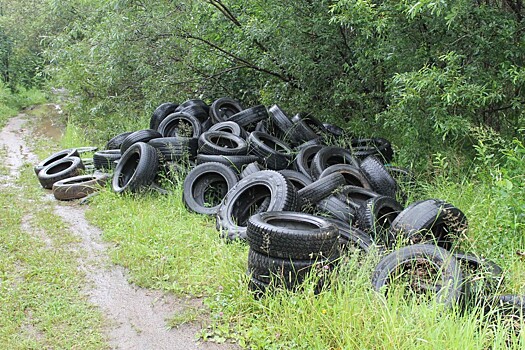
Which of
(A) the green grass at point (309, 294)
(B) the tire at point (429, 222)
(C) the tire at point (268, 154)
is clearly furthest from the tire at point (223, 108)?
(B) the tire at point (429, 222)

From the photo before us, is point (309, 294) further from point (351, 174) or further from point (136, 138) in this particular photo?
point (136, 138)

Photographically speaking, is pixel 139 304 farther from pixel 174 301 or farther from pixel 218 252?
pixel 218 252

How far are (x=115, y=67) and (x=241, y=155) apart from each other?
485 cm

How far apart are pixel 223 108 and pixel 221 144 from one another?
88.7 inches

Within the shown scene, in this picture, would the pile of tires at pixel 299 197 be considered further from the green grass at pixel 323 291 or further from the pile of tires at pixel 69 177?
the pile of tires at pixel 69 177

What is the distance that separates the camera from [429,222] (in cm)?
455

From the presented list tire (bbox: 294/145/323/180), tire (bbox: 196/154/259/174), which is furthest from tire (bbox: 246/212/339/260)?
tire (bbox: 196/154/259/174)

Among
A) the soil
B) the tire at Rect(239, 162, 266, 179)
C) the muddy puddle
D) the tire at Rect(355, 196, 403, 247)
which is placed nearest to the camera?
the soil

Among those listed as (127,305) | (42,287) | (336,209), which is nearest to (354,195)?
(336,209)

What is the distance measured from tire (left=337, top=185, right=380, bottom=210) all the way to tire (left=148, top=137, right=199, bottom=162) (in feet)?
Result: 9.97

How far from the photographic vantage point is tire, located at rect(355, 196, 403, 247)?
16.4 ft

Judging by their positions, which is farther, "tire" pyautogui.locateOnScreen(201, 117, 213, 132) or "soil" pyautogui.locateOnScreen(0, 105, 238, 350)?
"tire" pyautogui.locateOnScreen(201, 117, 213, 132)

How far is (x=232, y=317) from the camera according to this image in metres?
3.81

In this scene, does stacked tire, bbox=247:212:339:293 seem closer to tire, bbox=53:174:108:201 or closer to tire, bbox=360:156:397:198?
tire, bbox=360:156:397:198
